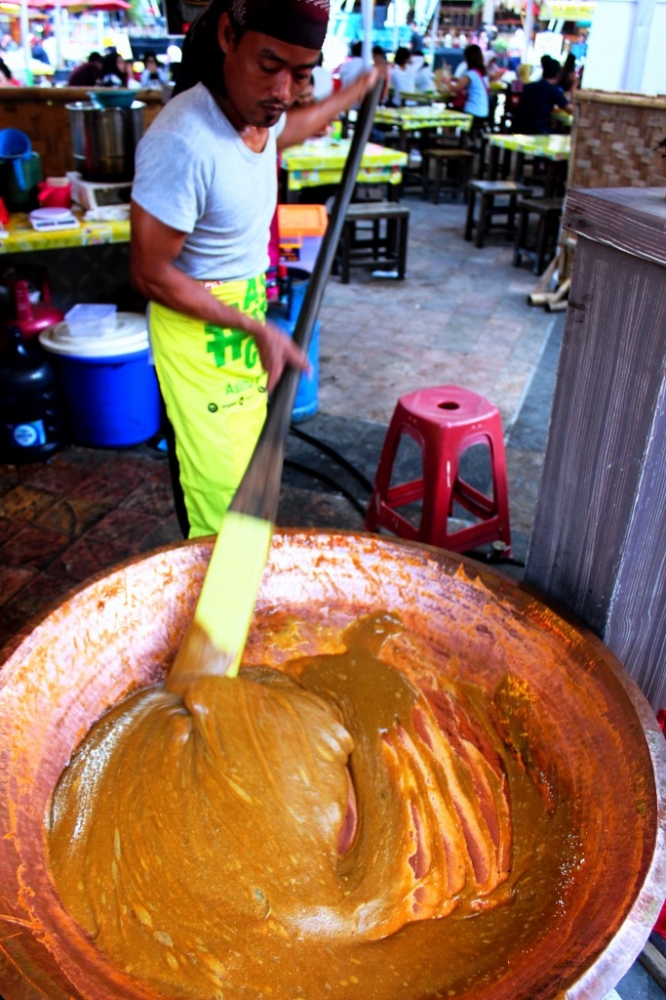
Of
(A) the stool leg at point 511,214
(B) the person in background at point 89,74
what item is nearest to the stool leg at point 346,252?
(A) the stool leg at point 511,214

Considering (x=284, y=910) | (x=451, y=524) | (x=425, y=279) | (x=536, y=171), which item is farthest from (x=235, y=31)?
(x=536, y=171)

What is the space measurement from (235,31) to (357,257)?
541cm

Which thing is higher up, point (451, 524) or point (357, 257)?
point (357, 257)

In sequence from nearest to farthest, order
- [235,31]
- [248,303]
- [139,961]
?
[139,961] < [235,31] < [248,303]

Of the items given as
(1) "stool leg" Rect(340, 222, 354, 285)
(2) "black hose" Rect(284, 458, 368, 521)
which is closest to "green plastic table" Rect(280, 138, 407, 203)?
(1) "stool leg" Rect(340, 222, 354, 285)

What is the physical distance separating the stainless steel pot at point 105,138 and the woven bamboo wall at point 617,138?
283 cm

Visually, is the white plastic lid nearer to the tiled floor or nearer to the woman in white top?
the tiled floor

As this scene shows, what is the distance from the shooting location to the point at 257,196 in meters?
1.95

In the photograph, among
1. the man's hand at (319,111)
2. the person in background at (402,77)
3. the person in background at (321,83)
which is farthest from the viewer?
the person in background at (402,77)

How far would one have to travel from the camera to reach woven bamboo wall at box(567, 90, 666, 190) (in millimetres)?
4547

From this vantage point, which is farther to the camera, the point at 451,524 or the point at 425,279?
the point at 425,279

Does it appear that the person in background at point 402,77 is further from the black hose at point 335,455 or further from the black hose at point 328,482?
the black hose at point 328,482

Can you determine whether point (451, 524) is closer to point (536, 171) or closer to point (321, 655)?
point (321, 655)

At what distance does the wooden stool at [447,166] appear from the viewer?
9109mm
